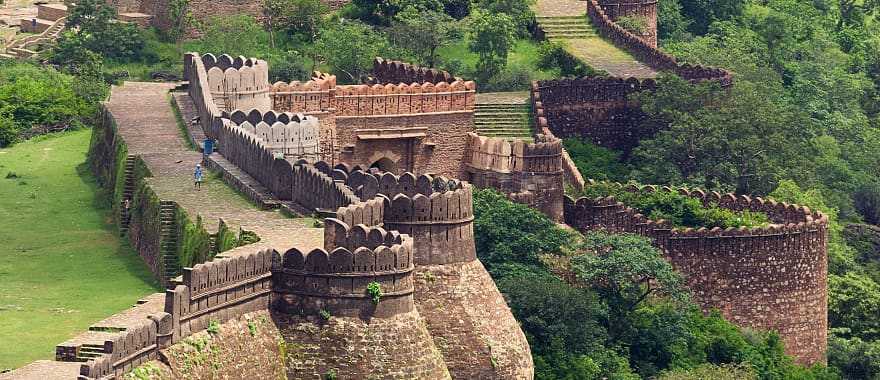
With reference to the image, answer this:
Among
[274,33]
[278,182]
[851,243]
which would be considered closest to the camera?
[278,182]

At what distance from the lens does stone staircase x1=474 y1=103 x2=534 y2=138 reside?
79312 mm

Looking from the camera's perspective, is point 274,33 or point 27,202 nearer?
point 27,202

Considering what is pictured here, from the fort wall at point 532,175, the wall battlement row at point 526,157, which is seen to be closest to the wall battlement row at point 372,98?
the wall battlement row at point 526,157

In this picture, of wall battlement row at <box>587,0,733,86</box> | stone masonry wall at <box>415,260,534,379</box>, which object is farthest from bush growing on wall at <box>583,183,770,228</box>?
stone masonry wall at <box>415,260,534,379</box>

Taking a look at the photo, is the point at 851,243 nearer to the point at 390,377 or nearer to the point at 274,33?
the point at 274,33

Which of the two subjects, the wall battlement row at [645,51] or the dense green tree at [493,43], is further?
the dense green tree at [493,43]

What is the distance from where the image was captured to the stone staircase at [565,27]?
90.6 m

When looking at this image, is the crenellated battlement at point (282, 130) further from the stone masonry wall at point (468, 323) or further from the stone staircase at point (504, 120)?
the stone masonry wall at point (468, 323)

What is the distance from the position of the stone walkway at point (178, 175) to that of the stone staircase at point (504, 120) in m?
7.76

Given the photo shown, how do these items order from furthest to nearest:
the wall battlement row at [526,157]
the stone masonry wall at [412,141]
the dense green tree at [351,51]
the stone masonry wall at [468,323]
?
the dense green tree at [351,51] → the stone masonry wall at [412,141] → the wall battlement row at [526,157] → the stone masonry wall at [468,323]

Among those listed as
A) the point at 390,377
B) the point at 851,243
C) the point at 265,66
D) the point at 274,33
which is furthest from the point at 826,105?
the point at 390,377

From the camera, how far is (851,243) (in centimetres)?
8581

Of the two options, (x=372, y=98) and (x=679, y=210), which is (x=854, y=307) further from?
(x=372, y=98)

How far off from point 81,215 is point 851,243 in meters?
23.2
